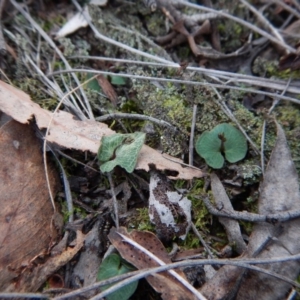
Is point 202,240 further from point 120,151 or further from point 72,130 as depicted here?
point 72,130

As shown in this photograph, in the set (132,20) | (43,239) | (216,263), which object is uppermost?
(132,20)

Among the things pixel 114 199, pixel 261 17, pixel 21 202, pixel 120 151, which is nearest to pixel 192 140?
pixel 120 151

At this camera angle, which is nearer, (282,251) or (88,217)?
(282,251)

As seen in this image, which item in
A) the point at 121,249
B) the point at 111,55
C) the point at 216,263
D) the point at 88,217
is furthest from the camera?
the point at 111,55

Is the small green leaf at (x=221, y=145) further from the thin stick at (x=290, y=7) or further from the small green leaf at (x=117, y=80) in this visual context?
the thin stick at (x=290, y=7)

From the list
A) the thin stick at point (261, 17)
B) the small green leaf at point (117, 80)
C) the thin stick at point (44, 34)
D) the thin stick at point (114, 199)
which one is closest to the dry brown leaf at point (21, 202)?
the thin stick at point (114, 199)

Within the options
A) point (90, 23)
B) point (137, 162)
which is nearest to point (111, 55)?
point (90, 23)

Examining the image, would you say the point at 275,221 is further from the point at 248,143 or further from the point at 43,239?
the point at 43,239

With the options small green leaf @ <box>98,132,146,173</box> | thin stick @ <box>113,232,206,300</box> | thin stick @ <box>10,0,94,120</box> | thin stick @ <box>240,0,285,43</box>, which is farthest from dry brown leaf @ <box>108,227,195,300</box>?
thin stick @ <box>240,0,285,43</box>
